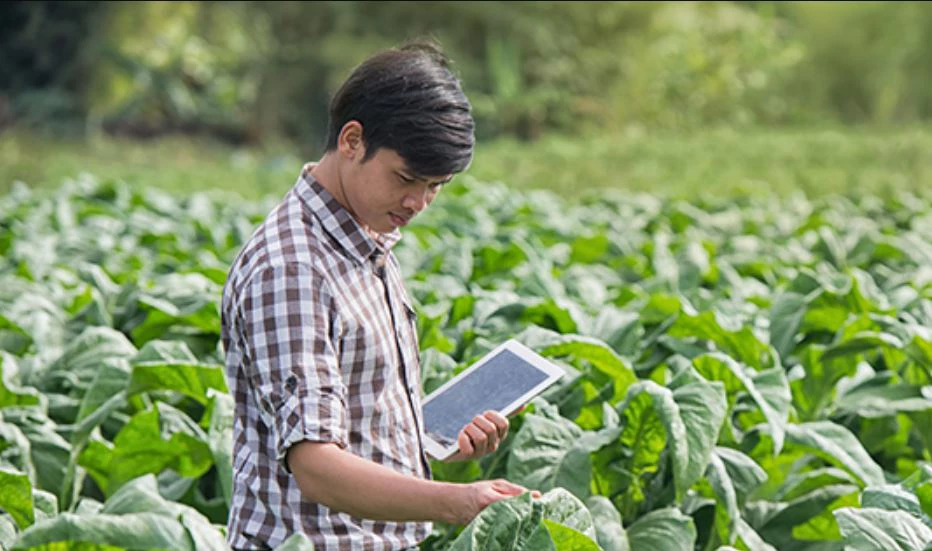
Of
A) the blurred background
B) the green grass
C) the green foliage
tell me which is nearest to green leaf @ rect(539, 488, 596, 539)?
the green grass

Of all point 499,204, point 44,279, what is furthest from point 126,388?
point 499,204

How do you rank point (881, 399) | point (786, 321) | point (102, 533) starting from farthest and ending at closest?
point (786, 321)
point (881, 399)
point (102, 533)

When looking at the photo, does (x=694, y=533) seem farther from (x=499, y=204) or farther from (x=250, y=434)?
(x=499, y=204)

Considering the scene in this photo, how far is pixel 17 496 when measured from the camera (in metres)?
2.54

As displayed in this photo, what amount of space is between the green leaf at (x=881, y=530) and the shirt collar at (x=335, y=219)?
31.4 inches

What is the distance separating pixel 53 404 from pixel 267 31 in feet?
67.0

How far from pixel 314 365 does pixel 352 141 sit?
0.34 m

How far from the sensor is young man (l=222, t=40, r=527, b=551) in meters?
2.16

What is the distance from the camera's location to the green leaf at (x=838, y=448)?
312 cm

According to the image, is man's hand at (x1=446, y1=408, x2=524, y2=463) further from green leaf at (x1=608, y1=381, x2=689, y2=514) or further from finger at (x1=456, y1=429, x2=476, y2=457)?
green leaf at (x1=608, y1=381, x2=689, y2=514)

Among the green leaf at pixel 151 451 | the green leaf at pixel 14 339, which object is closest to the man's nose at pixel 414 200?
the green leaf at pixel 151 451

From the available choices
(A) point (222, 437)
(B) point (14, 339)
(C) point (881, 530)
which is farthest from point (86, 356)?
(C) point (881, 530)

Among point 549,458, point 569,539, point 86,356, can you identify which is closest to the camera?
point 569,539

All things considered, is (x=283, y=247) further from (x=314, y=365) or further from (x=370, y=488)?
(x=370, y=488)
